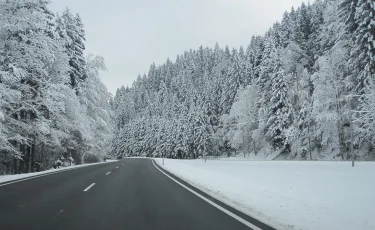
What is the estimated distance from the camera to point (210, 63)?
121 meters

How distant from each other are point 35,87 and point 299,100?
34079 mm

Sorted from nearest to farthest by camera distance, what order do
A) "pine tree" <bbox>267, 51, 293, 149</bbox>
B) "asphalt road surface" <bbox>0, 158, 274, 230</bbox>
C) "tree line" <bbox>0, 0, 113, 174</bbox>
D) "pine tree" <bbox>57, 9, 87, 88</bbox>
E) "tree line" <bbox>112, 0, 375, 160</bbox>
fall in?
"asphalt road surface" <bbox>0, 158, 274, 230</bbox>, "tree line" <bbox>0, 0, 113, 174</bbox>, "tree line" <bbox>112, 0, 375, 160</bbox>, "pine tree" <bbox>57, 9, 87, 88</bbox>, "pine tree" <bbox>267, 51, 293, 149</bbox>

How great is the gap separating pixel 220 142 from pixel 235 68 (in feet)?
55.3

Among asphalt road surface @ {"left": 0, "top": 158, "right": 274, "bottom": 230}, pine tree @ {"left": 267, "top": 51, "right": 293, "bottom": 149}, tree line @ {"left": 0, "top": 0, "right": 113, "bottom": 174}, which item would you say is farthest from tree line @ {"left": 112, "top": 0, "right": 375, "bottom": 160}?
tree line @ {"left": 0, "top": 0, "right": 113, "bottom": 174}

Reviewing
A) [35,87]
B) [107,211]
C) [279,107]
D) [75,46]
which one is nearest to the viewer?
[107,211]

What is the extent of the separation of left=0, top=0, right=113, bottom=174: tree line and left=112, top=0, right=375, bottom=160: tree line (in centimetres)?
2350

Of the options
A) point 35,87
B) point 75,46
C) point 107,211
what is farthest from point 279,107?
point 107,211

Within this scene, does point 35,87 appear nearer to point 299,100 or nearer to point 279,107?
point 279,107

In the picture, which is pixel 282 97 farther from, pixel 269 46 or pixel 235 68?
pixel 235 68

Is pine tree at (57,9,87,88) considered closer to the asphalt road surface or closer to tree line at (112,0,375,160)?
tree line at (112,0,375,160)

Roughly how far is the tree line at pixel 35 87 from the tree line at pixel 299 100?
2350 cm

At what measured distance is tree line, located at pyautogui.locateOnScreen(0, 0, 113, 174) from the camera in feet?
56.7

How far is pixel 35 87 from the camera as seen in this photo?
2117 cm

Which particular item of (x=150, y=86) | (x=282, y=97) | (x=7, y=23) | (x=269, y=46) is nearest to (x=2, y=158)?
(x=7, y=23)
